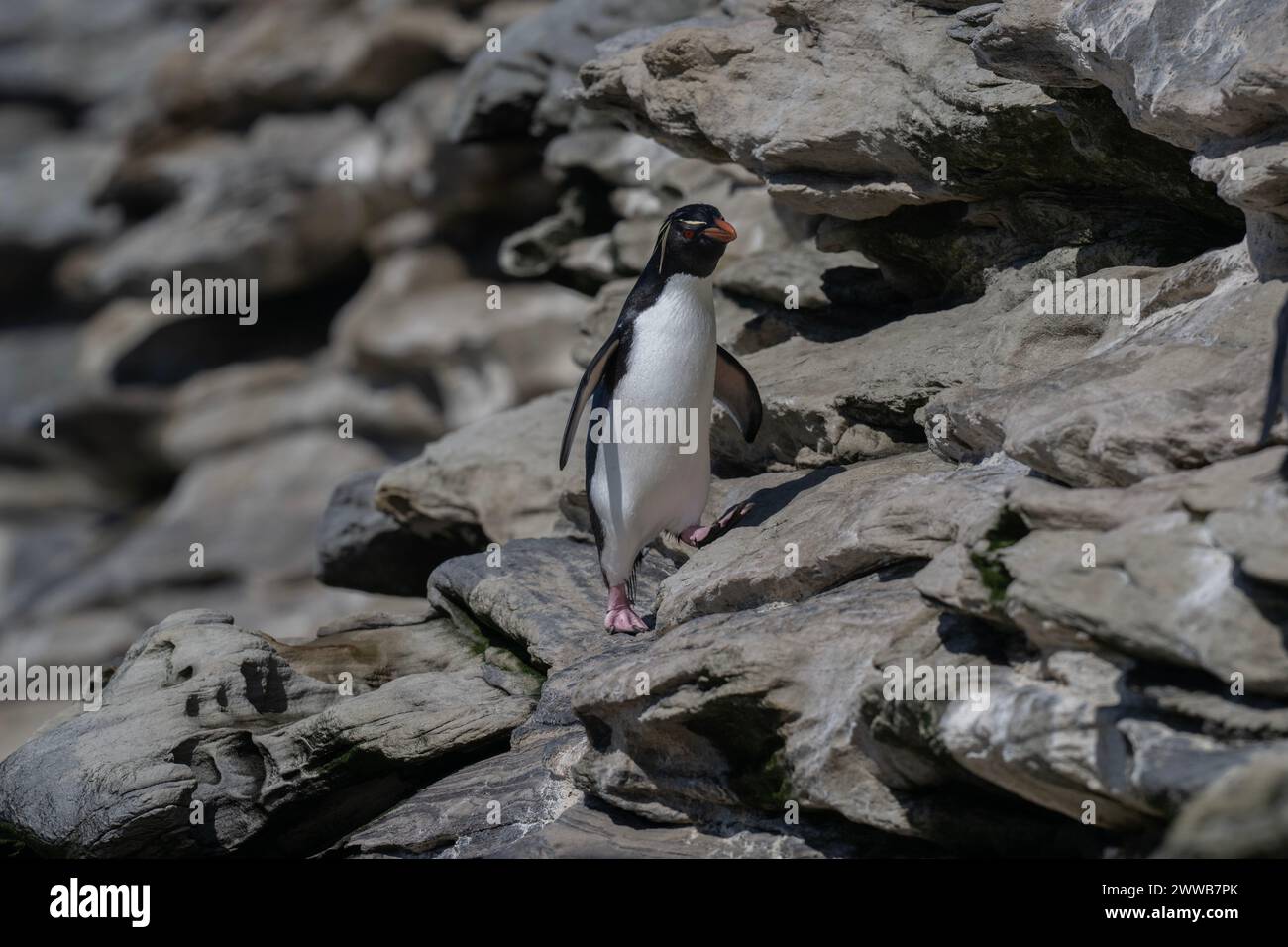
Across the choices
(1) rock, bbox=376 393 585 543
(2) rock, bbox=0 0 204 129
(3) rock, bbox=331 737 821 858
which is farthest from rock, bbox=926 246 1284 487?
(2) rock, bbox=0 0 204 129

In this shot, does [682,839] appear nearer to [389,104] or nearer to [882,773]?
[882,773]

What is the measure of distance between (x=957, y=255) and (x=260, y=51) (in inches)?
544

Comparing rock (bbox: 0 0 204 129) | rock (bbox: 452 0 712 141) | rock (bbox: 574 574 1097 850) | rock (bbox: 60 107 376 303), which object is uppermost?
rock (bbox: 0 0 204 129)

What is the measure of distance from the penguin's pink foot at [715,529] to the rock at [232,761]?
3.47 ft

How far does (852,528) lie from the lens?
494 cm

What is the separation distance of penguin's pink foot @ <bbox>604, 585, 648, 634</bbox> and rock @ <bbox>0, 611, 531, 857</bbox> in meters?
0.47

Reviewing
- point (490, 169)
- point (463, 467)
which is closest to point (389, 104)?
point (490, 169)

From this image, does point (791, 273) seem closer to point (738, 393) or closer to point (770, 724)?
point (738, 393)

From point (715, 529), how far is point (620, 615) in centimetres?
59

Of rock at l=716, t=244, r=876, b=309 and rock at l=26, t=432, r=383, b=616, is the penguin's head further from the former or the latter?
rock at l=26, t=432, r=383, b=616

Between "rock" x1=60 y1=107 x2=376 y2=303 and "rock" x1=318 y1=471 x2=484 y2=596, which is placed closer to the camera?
"rock" x1=318 y1=471 x2=484 y2=596

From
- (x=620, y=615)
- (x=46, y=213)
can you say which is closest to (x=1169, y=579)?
(x=620, y=615)

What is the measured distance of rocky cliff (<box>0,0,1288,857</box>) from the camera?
366 centimetres

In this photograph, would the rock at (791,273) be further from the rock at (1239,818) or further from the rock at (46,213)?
the rock at (46,213)
